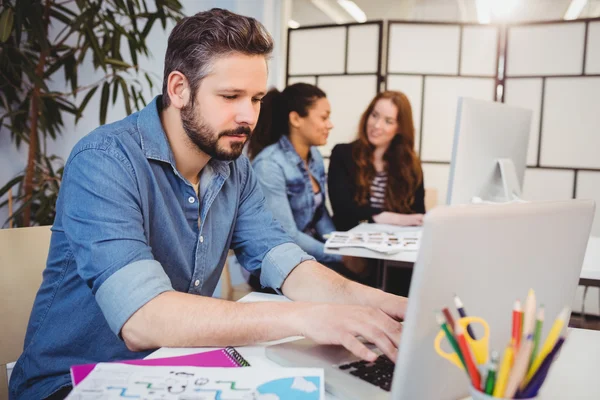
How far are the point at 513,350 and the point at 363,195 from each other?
2.29 m

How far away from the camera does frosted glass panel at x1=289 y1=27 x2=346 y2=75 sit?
4082 millimetres

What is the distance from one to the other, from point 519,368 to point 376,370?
31 centimetres

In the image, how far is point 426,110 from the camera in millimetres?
3955

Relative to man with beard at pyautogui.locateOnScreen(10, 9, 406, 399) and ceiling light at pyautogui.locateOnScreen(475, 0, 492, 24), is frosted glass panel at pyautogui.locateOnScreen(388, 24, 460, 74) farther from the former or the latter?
man with beard at pyautogui.locateOnScreen(10, 9, 406, 399)

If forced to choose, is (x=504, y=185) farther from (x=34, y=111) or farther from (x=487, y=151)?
(x=34, y=111)

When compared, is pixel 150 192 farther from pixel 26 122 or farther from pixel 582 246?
pixel 26 122

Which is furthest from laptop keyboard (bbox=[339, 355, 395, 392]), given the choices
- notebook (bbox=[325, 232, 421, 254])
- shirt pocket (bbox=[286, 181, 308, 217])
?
shirt pocket (bbox=[286, 181, 308, 217])

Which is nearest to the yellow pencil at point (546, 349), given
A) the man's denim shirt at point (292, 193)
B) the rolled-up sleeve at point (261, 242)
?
the rolled-up sleeve at point (261, 242)

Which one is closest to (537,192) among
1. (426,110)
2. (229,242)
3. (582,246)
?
(426,110)

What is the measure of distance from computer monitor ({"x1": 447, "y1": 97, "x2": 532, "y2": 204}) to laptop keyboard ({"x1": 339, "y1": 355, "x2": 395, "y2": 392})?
83 centimetres

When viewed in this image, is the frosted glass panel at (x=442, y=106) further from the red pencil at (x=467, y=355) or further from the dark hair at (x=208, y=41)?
the red pencil at (x=467, y=355)

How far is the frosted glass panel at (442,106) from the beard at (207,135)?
305 cm

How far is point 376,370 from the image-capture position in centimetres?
74

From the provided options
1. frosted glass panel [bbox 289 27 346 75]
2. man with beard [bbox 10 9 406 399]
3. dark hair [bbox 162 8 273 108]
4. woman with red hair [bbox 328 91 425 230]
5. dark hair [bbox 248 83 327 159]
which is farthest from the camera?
frosted glass panel [bbox 289 27 346 75]
